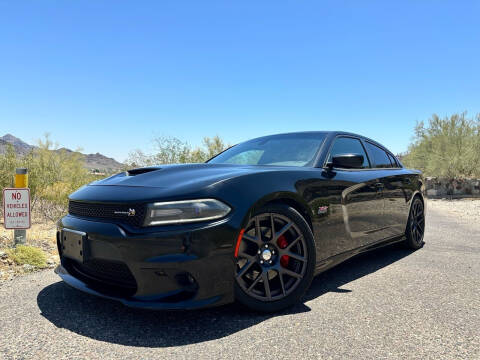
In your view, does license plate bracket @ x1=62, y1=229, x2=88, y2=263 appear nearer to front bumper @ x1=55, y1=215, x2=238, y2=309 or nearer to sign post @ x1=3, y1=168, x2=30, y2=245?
front bumper @ x1=55, y1=215, x2=238, y2=309

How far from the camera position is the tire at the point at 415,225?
460cm

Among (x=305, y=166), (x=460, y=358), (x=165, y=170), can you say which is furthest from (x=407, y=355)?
(x=165, y=170)

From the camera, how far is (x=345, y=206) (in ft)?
10.4

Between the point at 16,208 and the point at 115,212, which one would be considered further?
the point at 16,208

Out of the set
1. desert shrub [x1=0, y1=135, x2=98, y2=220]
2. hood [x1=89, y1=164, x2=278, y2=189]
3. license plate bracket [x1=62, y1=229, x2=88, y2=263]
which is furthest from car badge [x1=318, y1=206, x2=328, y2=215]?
desert shrub [x1=0, y1=135, x2=98, y2=220]

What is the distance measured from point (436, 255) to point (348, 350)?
304 centimetres

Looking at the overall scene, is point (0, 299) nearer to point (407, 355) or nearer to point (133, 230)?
point (133, 230)

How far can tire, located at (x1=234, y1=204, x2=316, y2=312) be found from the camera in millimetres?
2393

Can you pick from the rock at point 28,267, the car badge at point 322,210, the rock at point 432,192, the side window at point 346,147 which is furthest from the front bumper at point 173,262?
the rock at point 432,192

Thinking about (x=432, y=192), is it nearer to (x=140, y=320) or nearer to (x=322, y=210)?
(x=322, y=210)

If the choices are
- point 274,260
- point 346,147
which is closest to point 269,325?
point 274,260

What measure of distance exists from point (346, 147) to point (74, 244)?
271 centimetres

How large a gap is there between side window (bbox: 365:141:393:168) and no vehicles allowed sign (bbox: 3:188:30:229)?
161 inches

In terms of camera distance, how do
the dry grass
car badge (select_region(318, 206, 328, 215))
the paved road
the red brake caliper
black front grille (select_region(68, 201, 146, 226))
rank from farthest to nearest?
the dry grass → car badge (select_region(318, 206, 328, 215)) → the red brake caliper → black front grille (select_region(68, 201, 146, 226)) → the paved road
